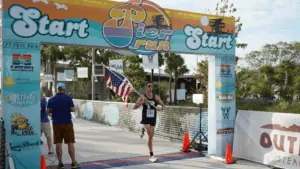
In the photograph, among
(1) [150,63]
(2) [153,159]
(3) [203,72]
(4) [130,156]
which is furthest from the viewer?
(3) [203,72]

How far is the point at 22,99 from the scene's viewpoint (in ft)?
20.0

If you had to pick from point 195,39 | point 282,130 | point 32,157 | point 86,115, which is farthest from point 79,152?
point 86,115

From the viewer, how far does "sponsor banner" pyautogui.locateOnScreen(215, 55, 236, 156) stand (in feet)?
27.0

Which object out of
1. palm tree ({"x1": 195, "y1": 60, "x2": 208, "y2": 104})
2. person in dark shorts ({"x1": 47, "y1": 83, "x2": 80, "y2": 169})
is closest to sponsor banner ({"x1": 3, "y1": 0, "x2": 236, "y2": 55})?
person in dark shorts ({"x1": 47, "y1": 83, "x2": 80, "y2": 169})

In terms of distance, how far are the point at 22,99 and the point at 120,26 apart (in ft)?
8.31

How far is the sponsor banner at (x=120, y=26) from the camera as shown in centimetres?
604

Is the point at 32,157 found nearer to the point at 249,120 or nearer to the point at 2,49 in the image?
the point at 2,49

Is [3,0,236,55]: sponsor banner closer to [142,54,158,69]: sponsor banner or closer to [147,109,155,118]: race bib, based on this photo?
[147,109,155,118]: race bib

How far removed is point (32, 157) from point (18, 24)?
2558 millimetres

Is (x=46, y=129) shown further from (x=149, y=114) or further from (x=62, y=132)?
(x=149, y=114)

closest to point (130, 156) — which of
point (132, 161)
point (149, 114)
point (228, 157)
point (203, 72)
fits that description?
point (132, 161)

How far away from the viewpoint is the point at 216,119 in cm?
823

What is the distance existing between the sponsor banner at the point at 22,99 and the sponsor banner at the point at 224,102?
174 inches

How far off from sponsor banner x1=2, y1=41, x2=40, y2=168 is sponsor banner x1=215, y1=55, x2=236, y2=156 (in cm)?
441
